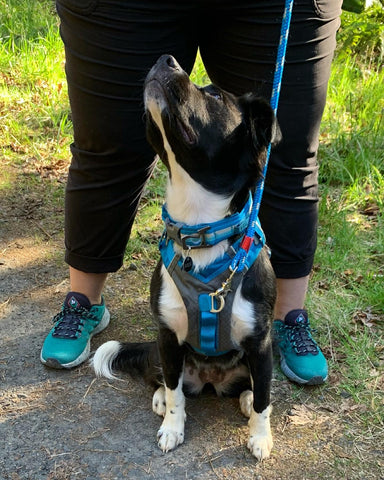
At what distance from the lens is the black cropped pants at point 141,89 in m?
2.02

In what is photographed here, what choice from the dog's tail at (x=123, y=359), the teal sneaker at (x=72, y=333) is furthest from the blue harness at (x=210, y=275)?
the teal sneaker at (x=72, y=333)

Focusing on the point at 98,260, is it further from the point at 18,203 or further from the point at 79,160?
the point at 18,203

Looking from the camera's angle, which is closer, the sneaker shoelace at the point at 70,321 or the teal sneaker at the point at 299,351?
the teal sneaker at the point at 299,351

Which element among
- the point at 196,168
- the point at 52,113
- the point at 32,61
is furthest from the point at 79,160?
the point at 32,61

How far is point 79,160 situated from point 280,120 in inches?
31.5

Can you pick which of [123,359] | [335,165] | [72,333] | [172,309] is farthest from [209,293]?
[335,165]

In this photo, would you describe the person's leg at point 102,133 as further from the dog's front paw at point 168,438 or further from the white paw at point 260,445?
the white paw at point 260,445

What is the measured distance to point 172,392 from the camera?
2.18 meters

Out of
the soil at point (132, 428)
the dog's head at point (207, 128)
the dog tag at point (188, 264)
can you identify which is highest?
the dog's head at point (207, 128)

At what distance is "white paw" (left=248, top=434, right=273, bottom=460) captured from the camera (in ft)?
6.93

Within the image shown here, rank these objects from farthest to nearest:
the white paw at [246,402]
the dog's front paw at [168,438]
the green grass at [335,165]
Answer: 1. the green grass at [335,165]
2. the white paw at [246,402]
3. the dog's front paw at [168,438]

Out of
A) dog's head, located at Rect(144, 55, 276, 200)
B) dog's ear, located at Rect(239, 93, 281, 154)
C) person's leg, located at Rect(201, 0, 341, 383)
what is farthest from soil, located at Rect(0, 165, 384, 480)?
dog's ear, located at Rect(239, 93, 281, 154)

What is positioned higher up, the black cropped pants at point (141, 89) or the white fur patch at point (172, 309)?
the black cropped pants at point (141, 89)

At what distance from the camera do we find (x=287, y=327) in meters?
2.60
